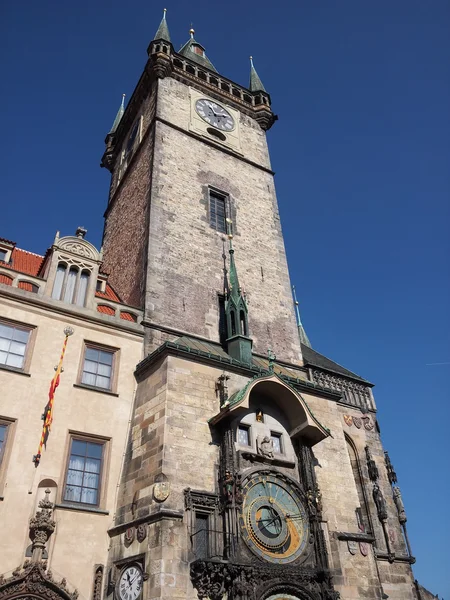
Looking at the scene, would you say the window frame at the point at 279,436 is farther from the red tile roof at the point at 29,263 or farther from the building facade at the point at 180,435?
the red tile roof at the point at 29,263

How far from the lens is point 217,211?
20969 mm

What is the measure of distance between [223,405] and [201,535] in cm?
300

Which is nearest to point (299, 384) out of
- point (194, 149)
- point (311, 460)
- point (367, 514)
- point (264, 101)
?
point (311, 460)

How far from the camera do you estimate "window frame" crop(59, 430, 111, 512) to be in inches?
474

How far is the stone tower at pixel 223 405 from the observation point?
1152cm

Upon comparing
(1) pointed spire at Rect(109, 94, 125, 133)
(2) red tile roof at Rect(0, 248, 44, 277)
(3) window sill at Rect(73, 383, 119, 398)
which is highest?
(1) pointed spire at Rect(109, 94, 125, 133)

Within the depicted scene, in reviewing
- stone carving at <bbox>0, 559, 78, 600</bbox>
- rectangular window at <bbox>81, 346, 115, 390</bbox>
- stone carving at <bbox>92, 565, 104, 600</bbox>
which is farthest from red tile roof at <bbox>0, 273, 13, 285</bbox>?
stone carving at <bbox>92, 565, 104, 600</bbox>

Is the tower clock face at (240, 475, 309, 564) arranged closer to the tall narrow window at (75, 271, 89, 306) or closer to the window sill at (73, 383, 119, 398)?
the window sill at (73, 383, 119, 398)

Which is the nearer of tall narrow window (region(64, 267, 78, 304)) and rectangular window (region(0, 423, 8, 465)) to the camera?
rectangular window (region(0, 423, 8, 465))

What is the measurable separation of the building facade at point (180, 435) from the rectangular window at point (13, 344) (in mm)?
37

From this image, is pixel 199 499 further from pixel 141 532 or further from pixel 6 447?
pixel 6 447

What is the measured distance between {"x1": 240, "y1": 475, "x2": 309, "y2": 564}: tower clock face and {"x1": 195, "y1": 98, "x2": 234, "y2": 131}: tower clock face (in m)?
Answer: 16.9

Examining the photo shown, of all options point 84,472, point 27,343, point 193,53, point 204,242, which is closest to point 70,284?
point 27,343

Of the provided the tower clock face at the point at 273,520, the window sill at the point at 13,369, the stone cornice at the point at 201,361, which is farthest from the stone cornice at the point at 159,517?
the window sill at the point at 13,369
